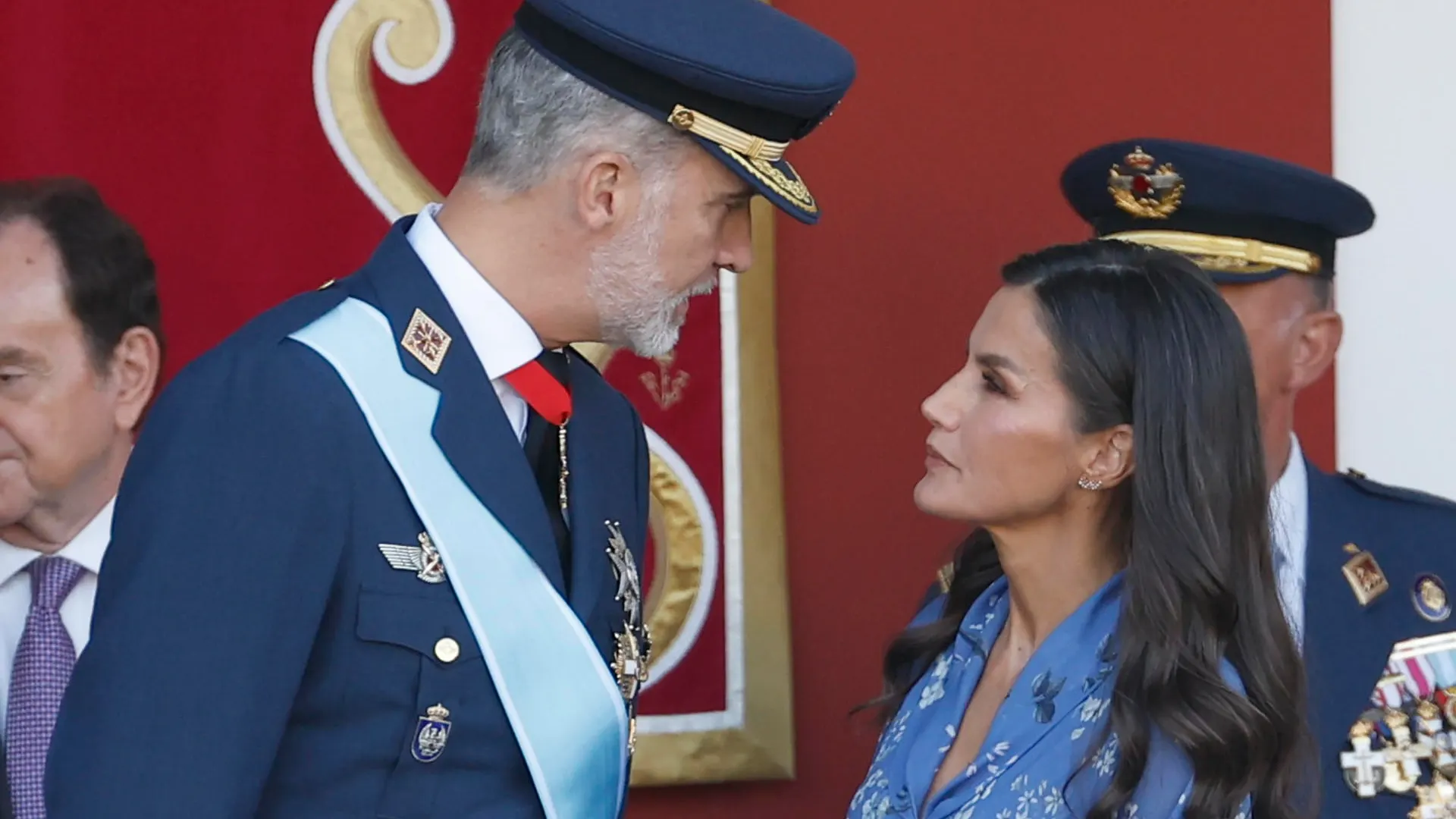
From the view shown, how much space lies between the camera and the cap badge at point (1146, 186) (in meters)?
2.12

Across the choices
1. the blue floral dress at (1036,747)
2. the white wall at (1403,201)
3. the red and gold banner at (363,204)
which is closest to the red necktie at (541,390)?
the blue floral dress at (1036,747)

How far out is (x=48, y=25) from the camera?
221 cm

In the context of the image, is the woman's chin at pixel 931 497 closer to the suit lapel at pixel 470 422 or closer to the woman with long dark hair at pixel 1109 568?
the woman with long dark hair at pixel 1109 568

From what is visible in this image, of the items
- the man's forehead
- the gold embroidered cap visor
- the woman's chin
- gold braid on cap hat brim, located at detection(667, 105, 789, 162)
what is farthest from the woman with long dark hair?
the man's forehead

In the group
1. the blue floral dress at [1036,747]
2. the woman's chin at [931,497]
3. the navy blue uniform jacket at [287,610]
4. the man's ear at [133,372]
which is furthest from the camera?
the man's ear at [133,372]

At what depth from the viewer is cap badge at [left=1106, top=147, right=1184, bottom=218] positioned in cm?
212

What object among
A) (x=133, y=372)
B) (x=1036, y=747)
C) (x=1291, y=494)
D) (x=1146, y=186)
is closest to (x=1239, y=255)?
(x=1146, y=186)

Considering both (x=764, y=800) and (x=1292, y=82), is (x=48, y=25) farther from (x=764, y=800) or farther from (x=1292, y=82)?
(x=1292, y=82)

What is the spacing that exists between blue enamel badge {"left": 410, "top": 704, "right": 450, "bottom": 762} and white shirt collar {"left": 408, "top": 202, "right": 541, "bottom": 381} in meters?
0.28

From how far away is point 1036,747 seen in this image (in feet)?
5.49

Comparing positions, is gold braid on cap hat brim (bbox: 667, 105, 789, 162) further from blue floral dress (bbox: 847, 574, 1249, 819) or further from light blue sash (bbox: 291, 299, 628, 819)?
blue floral dress (bbox: 847, 574, 1249, 819)

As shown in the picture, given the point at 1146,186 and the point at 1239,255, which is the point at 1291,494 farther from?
the point at 1146,186

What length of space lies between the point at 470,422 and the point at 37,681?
26.5 inches

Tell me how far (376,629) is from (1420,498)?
4.16 ft
